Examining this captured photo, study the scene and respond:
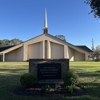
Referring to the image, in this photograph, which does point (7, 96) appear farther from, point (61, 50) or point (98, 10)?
point (61, 50)

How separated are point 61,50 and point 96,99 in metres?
36.0

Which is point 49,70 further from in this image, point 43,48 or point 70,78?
point 43,48

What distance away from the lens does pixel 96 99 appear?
533 centimetres

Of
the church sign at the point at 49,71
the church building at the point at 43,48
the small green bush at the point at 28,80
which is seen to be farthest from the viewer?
the church building at the point at 43,48

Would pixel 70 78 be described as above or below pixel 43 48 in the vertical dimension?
below

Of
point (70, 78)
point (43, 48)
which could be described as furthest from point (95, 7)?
point (43, 48)

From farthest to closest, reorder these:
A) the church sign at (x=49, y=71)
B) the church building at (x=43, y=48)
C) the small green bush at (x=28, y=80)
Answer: the church building at (x=43, y=48) → the church sign at (x=49, y=71) → the small green bush at (x=28, y=80)

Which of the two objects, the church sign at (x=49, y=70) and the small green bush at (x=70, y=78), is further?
the church sign at (x=49, y=70)

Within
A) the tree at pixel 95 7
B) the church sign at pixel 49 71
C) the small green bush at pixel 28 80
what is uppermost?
the tree at pixel 95 7

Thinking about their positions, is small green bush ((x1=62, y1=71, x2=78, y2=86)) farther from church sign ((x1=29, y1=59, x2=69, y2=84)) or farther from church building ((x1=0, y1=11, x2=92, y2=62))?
church building ((x1=0, y1=11, x2=92, y2=62))

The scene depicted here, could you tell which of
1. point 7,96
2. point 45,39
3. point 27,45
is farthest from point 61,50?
point 7,96

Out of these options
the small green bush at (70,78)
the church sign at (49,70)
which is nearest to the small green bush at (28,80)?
the church sign at (49,70)

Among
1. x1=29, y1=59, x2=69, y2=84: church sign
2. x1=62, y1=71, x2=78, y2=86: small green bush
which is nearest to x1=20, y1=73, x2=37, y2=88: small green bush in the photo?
x1=29, y1=59, x2=69, y2=84: church sign

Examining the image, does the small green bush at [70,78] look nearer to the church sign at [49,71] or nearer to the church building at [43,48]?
the church sign at [49,71]
